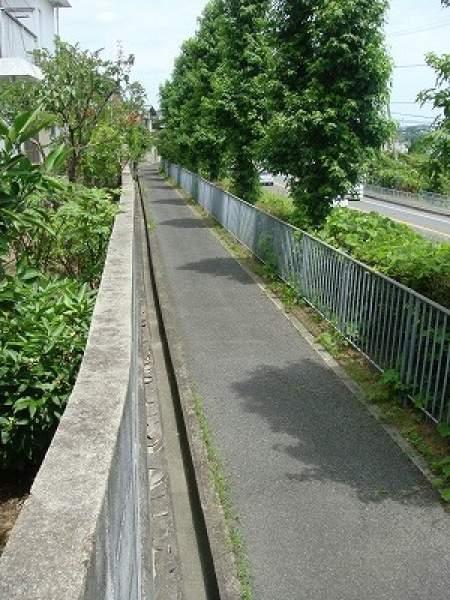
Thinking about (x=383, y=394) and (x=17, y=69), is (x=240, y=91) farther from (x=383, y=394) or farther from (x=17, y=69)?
(x=383, y=394)

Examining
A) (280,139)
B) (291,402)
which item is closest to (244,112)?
(280,139)

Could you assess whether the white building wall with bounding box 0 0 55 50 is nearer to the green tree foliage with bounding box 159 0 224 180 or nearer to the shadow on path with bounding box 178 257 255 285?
the green tree foliage with bounding box 159 0 224 180

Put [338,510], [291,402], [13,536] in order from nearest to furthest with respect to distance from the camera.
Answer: [13,536], [338,510], [291,402]

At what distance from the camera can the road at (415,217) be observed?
28.1 meters

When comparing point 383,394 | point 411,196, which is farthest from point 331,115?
point 411,196

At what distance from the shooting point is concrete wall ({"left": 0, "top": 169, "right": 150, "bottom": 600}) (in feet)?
4.30

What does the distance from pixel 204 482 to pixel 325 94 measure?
7.94 m

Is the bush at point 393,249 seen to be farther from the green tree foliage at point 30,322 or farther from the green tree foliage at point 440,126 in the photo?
the green tree foliage at point 30,322

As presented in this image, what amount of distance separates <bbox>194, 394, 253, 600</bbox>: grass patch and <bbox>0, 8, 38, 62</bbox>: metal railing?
1215cm

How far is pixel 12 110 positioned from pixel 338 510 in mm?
10740

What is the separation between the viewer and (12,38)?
1530 centimetres

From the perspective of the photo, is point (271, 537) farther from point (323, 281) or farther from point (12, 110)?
point (12, 110)

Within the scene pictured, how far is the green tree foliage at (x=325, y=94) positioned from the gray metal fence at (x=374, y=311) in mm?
1206

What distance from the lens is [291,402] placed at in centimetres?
637
